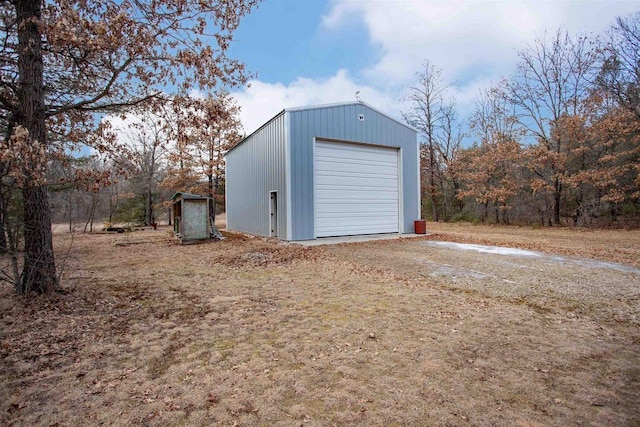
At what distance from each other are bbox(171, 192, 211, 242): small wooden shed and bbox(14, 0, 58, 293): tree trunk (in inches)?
274

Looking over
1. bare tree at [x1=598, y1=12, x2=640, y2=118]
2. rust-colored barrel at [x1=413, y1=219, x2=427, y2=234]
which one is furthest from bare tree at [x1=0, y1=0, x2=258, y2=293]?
bare tree at [x1=598, y1=12, x2=640, y2=118]

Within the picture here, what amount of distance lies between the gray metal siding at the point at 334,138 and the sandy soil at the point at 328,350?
16.4 feet

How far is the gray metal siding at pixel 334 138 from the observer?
1030 centimetres

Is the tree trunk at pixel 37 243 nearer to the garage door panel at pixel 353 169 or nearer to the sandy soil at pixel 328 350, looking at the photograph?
the sandy soil at pixel 328 350

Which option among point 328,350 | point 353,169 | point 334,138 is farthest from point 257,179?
point 328,350

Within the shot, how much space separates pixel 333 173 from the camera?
11.1 m

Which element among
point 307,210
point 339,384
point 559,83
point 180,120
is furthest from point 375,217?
point 559,83

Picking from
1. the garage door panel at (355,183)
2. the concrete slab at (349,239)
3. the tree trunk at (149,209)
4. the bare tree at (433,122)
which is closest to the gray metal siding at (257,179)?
the concrete slab at (349,239)

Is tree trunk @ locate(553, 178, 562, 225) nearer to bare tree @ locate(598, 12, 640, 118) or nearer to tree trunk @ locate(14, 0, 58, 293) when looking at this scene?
bare tree @ locate(598, 12, 640, 118)

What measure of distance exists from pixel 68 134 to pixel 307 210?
678 centimetres

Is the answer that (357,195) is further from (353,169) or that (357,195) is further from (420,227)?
(420,227)

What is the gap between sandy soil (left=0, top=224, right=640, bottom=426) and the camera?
193 centimetres

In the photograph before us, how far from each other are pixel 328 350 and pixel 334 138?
9002 mm

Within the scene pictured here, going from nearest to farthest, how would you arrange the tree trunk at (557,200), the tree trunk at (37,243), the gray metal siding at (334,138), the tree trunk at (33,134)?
the tree trunk at (33,134) → the tree trunk at (37,243) → the gray metal siding at (334,138) → the tree trunk at (557,200)
